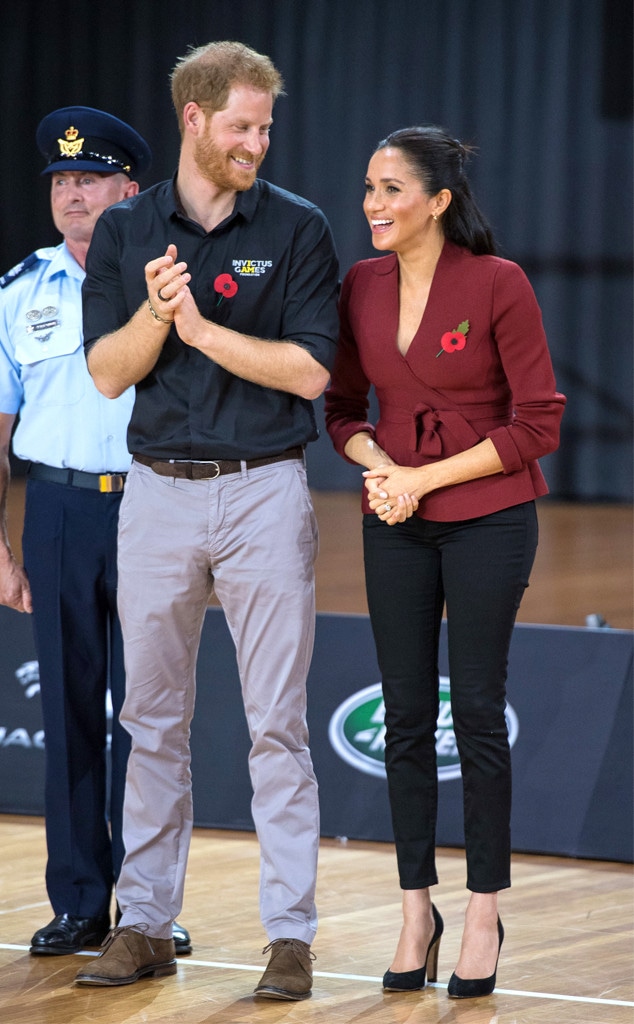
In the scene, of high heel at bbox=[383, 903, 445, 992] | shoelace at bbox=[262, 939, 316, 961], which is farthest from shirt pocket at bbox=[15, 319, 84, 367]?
high heel at bbox=[383, 903, 445, 992]

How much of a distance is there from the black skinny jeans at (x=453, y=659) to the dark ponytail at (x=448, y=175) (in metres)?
0.54

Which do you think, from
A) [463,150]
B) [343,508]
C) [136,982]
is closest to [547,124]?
[343,508]

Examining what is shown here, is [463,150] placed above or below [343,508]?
above

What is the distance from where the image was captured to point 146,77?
12133 mm

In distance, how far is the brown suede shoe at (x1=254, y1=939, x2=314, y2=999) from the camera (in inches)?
103

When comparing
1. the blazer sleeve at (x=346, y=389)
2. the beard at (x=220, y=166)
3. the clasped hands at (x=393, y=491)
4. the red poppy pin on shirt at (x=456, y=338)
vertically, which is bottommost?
the clasped hands at (x=393, y=491)

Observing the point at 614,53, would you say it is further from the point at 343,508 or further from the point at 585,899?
the point at 585,899

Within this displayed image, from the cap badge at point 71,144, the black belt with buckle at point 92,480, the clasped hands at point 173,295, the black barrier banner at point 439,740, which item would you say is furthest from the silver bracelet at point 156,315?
the black barrier banner at point 439,740

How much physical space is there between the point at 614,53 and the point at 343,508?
4087 mm

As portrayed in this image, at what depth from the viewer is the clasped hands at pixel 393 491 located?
2.63 metres

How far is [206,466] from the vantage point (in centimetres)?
268

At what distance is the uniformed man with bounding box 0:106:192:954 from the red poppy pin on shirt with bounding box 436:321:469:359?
78 centimetres

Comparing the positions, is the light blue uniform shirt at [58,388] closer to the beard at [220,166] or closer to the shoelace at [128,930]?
the beard at [220,166]

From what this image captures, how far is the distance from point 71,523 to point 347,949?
1110 mm
